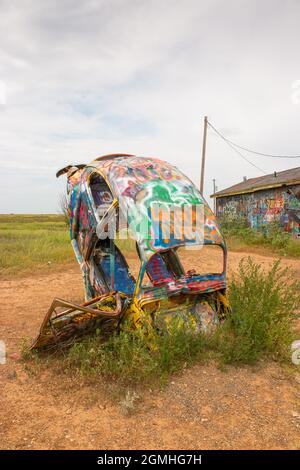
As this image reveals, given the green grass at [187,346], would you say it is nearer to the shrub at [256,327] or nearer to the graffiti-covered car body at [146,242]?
the shrub at [256,327]

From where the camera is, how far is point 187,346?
3738 mm

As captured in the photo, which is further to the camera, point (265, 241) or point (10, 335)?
point (265, 241)

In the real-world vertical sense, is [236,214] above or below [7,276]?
above

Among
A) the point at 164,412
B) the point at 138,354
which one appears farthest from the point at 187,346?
the point at 164,412

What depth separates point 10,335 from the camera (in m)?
5.19

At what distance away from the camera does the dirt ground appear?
2730 millimetres

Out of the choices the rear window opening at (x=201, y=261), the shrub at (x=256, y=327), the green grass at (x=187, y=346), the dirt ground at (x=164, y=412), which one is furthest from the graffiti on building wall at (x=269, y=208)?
the dirt ground at (x=164, y=412)

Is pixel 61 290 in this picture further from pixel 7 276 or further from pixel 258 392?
pixel 258 392

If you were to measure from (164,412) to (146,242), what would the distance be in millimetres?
1720

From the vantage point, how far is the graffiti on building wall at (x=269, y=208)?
15727 mm

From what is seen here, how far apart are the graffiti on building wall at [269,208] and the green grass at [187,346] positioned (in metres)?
12.3
